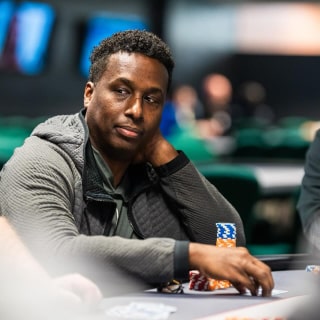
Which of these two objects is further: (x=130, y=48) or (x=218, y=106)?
(x=218, y=106)

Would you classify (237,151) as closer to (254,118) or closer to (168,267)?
(254,118)

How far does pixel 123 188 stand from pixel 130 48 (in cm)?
41

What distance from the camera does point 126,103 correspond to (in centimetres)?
223

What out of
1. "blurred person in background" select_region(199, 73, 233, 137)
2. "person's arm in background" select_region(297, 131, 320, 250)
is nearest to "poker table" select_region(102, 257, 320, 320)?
"person's arm in background" select_region(297, 131, 320, 250)

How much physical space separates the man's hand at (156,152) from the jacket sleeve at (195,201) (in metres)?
0.02

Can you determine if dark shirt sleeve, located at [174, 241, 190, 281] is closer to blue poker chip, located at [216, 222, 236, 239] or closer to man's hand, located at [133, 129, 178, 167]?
blue poker chip, located at [216, 222, 236, 239]

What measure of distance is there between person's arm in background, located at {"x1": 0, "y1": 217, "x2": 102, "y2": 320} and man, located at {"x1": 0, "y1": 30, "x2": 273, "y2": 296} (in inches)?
3.4

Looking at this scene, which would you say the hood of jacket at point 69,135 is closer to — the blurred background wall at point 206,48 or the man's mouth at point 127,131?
the man's mouth at point 127,131

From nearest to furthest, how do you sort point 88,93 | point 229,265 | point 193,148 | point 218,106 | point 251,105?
1. point 229,265
2. point 88,93
3. point 193,148
4. point 218,106
5. point 251,105

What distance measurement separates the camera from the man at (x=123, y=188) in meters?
1.83

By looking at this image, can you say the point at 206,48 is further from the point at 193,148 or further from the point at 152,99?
the point at 152,99

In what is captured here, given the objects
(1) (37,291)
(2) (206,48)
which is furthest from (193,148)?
(2) (206,48)

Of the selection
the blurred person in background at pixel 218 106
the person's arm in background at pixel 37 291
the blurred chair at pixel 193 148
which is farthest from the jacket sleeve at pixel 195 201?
the blurred person in background at pixel 218 106

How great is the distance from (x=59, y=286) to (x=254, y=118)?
12.5 meters
